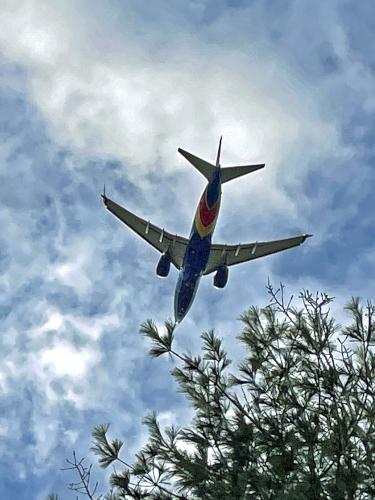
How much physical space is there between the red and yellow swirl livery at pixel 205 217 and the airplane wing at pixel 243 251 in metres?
3.58

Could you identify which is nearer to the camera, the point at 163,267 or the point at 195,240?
the point at 195,240

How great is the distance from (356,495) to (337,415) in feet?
2.75

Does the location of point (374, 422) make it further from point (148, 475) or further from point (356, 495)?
point (148, 475)

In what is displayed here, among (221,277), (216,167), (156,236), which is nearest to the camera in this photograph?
(216,167)

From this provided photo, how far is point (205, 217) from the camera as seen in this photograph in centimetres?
3262

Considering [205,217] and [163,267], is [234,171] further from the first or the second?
[163,267]

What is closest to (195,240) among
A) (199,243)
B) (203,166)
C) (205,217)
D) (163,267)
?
(199,243)

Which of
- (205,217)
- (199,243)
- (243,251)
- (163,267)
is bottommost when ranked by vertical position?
(199,243)

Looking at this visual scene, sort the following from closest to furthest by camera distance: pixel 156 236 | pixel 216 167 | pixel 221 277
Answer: pixel 216 167 < pixel 221 277 < pixel 156 236

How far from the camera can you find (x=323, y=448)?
690cm

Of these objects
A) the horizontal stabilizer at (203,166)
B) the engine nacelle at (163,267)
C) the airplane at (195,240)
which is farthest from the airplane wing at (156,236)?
the horizontal stabilizer at (203,166)

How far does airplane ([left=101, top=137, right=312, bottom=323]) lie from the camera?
32531 millimetres

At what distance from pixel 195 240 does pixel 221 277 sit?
9.41ft

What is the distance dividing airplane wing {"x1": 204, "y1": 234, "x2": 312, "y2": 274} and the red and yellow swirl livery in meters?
3.58
